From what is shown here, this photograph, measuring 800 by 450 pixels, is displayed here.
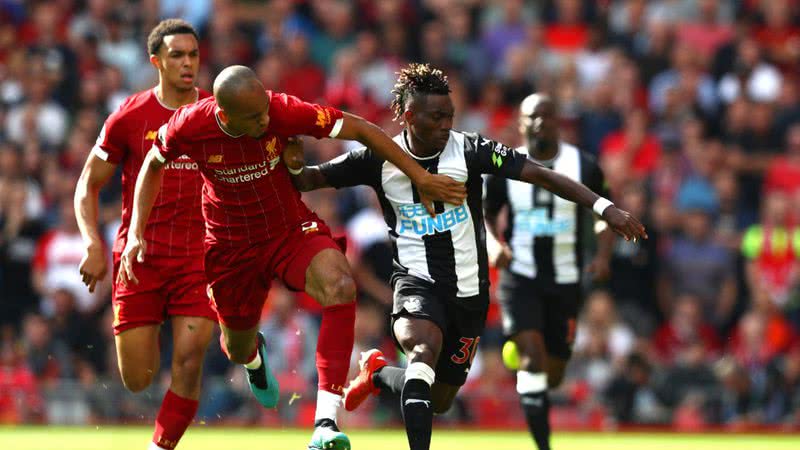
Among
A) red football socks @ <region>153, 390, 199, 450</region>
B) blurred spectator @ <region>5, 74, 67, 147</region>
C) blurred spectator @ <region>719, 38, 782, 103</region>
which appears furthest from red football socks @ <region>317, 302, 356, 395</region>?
blurred spectator @ <region>719, 38, 782, 103</region>

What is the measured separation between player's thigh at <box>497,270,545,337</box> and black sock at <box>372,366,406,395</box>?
185cm

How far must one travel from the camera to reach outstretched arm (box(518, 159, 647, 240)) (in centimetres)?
783

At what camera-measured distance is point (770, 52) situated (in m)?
17.0

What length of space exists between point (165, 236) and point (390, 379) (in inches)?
66.9

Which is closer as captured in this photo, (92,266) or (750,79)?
(92,266)

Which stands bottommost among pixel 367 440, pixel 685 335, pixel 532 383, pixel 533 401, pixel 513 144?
pixel 367 440

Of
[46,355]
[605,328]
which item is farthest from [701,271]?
[46,355]

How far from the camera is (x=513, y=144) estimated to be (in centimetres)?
1514

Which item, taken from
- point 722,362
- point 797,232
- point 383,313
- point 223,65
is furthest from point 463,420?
point 223,65

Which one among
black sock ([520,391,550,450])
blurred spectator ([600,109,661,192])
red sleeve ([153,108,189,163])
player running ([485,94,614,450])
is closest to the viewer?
red sleeve ([153,108,189,163])

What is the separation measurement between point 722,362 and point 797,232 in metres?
1.76

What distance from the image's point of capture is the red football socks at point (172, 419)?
29.1ft

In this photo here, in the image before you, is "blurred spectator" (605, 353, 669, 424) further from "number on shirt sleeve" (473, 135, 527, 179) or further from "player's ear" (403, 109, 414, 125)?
"player's ear" (403, 109, 414, 125)

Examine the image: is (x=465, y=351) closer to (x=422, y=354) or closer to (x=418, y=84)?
(x=422, y=354)
